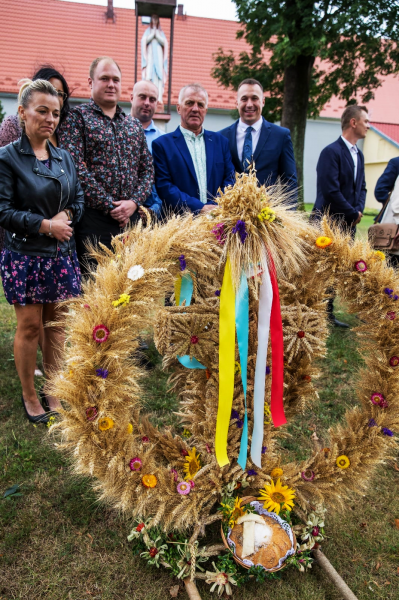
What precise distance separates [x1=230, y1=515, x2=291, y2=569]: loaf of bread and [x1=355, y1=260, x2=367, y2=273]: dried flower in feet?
3.88

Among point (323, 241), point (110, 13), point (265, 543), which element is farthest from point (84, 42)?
point (265, 543)

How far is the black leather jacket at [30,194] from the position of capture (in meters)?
2.41

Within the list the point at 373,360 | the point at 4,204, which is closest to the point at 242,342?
the point at 373,360

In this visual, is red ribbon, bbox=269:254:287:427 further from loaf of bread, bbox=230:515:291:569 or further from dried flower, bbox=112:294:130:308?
dried flower, bbox=112:294:130:308

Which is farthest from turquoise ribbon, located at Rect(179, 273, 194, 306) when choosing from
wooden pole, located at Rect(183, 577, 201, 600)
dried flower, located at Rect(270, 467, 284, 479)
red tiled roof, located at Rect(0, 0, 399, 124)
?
red tiled roof, located at Rect(0, 0, 399, 124)

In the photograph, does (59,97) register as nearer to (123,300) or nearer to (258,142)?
(258,142)

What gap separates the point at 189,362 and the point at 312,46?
27.8 feet

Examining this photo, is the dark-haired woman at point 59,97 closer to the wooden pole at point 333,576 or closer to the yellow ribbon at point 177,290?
the yellow ribbon at point 177,290

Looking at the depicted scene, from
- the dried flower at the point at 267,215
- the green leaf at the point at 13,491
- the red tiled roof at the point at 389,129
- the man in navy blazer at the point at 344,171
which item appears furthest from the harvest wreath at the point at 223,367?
the red tiled roof at the point at 389,129

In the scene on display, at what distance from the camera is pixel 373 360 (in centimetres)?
215

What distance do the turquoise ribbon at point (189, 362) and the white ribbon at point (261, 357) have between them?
32 centimetres

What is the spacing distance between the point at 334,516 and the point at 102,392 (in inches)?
57.5

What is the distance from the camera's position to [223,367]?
181 centimetres

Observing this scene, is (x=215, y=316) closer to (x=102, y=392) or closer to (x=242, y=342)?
(x=242, y=342)
